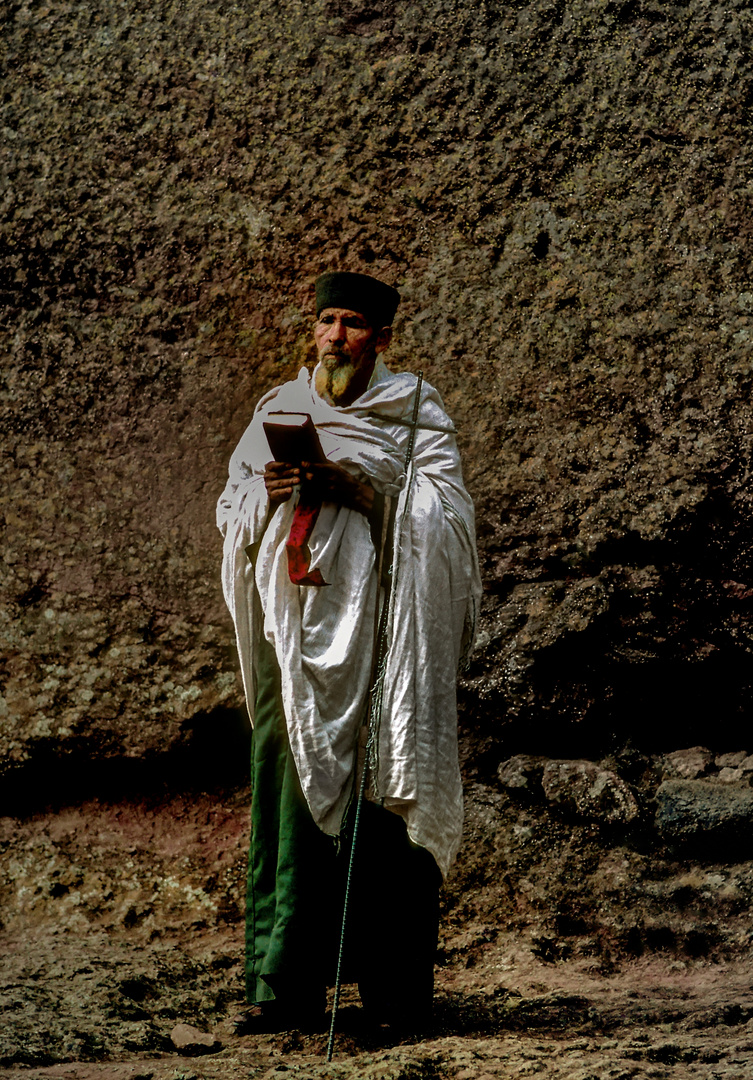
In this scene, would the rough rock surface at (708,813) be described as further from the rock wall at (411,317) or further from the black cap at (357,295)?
the black cap at (357,295)

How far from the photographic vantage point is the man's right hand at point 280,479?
3107 mm

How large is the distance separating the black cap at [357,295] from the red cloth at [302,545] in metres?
0.63

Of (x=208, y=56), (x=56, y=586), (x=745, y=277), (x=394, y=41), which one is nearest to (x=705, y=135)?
(x=745, y=277)

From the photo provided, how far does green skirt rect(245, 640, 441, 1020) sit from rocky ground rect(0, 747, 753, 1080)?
132mm

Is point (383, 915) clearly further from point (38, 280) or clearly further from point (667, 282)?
point (38, 280)

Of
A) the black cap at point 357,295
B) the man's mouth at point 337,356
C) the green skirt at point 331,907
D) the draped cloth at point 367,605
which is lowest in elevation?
the green skirt at point 331,907

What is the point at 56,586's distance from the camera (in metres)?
4.52

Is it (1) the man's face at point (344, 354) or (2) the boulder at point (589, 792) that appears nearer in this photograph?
(1) the man's face at point (344, 354)

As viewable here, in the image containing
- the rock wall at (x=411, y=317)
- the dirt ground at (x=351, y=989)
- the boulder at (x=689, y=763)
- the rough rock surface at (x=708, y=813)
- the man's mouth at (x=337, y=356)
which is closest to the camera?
the dirt ground at (x=351, y=989)

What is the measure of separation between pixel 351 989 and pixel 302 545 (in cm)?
142

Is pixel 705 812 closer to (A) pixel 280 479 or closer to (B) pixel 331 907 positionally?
(B) pixel 331 907

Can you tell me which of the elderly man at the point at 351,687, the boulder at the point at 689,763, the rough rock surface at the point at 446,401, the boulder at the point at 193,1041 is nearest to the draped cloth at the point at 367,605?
the elderly man at the point at 351,687

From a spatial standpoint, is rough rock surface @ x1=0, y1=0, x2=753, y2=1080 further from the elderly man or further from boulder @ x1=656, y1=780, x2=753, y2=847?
the elderly man

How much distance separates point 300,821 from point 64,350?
2565mm
